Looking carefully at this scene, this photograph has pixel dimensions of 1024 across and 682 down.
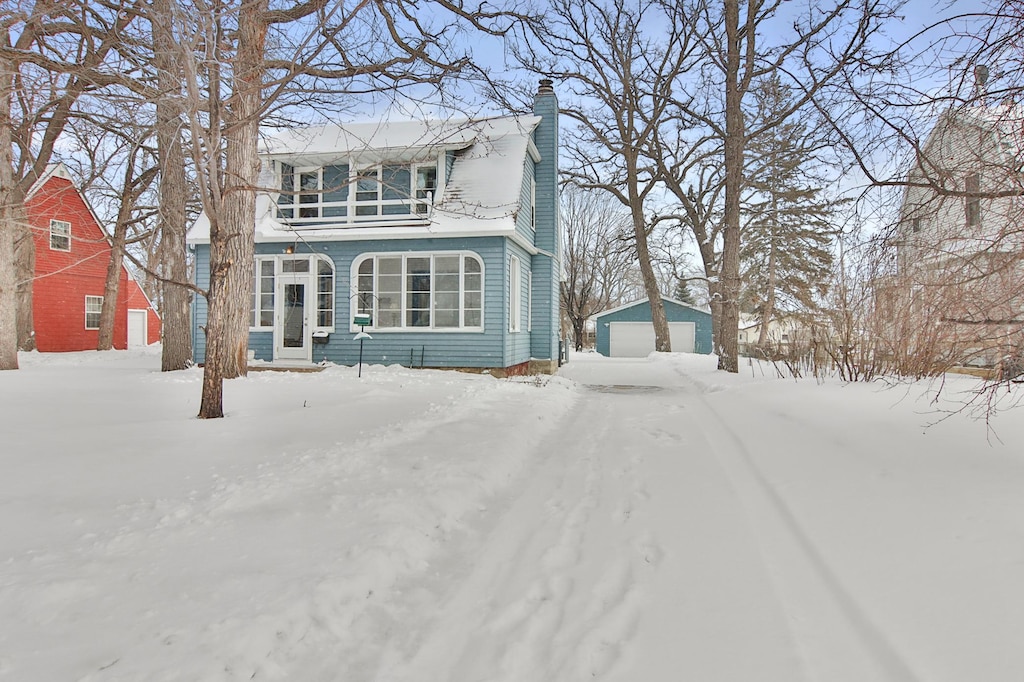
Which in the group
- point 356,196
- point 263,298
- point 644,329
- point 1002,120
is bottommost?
point 644,329

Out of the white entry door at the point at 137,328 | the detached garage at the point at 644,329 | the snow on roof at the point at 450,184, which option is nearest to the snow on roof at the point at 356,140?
the snow on roof at the point at 450,184

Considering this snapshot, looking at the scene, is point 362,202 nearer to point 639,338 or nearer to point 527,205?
point 527,205

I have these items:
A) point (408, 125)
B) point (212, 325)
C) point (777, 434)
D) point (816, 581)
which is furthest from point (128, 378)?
point (816, 581)

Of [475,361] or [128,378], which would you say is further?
[475,361]

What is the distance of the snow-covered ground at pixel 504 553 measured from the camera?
230 cm

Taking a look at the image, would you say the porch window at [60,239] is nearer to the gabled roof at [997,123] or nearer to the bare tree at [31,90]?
the bare tree at [31,90]

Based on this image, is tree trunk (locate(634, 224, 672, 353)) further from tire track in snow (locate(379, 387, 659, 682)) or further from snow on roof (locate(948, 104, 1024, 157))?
tire track in snow (locate(379, 387, 659, 682))

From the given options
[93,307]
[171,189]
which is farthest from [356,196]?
[93,307]

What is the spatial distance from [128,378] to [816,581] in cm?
1123

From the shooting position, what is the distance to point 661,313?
2530cm

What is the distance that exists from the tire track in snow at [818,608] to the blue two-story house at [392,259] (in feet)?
31.2

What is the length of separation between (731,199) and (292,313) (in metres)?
11.2

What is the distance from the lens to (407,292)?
44.7ft

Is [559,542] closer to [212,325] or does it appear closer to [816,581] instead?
[816,581]
